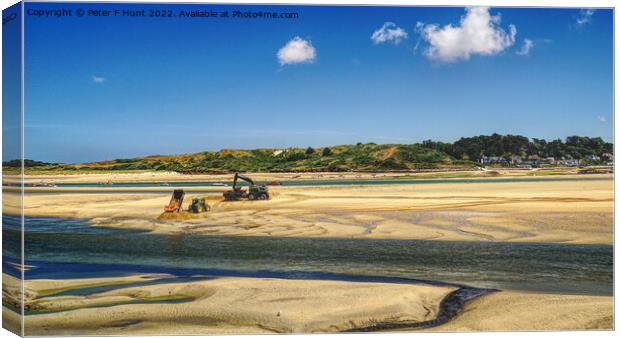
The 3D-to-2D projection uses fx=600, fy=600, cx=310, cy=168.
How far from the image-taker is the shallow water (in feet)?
31.7

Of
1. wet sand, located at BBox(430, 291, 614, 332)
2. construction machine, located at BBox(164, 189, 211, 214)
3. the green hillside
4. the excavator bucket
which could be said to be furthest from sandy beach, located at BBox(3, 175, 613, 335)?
the green hillside

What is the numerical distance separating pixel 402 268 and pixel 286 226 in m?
2.28

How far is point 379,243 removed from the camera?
11.1 m

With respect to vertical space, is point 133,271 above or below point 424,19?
below

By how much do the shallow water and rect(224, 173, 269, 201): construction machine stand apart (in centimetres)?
77

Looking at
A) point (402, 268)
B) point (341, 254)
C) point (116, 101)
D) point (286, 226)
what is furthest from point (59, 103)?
point (402, 268)

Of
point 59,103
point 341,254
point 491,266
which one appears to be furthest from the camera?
point 341,254

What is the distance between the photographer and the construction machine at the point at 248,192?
10883mm

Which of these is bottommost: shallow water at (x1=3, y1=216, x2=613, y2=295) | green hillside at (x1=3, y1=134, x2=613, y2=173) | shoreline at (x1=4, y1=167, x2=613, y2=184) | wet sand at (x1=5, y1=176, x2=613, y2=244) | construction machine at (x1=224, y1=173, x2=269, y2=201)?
shallow water at (x1=3, y1=216, x2=613, y2=295)

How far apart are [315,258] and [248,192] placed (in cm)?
172

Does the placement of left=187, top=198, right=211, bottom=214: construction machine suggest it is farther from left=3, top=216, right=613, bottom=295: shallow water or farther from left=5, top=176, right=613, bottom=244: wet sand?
left=3, top=216, right=613, bottom=295: shallow water

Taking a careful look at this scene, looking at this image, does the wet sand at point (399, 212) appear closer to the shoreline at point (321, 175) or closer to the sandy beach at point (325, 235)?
the sandy beach at point (325, 235)

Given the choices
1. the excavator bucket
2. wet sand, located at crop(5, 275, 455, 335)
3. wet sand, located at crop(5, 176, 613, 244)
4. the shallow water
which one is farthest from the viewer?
the excavator bucket

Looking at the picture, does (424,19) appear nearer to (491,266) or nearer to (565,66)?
(565,66)
